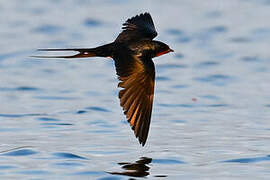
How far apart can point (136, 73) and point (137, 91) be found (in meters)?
0.14

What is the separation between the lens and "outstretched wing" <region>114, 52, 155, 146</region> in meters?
6.42

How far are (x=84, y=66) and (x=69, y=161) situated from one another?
15.0ft

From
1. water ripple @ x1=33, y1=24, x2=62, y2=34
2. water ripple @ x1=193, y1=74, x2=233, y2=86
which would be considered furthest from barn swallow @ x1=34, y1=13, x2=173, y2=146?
water ripple @ x1=33, y1=24, x2=62, y2=34

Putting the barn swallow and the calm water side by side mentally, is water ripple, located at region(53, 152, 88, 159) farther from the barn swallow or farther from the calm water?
the barn swallow

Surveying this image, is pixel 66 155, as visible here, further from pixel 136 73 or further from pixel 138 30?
pixel 138 30

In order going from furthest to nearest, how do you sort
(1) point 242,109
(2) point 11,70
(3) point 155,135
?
(2) point 11,70 < (1) point 242,109 < (3) point 155,135

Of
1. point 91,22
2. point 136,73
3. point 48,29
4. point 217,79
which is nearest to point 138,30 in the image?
point 136,73

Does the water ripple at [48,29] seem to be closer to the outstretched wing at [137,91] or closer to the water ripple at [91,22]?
the water ripple at [91,22]

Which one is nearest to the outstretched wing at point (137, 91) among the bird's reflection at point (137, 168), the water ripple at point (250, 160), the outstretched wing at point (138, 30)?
the bird's reflection at point (137, 168)

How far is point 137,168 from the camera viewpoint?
21.2ft

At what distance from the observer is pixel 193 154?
697cm

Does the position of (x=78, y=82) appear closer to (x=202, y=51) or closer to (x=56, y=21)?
(x=202, y=51)

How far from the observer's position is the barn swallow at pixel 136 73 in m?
6.43

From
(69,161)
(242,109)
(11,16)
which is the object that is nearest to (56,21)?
(11,16)
